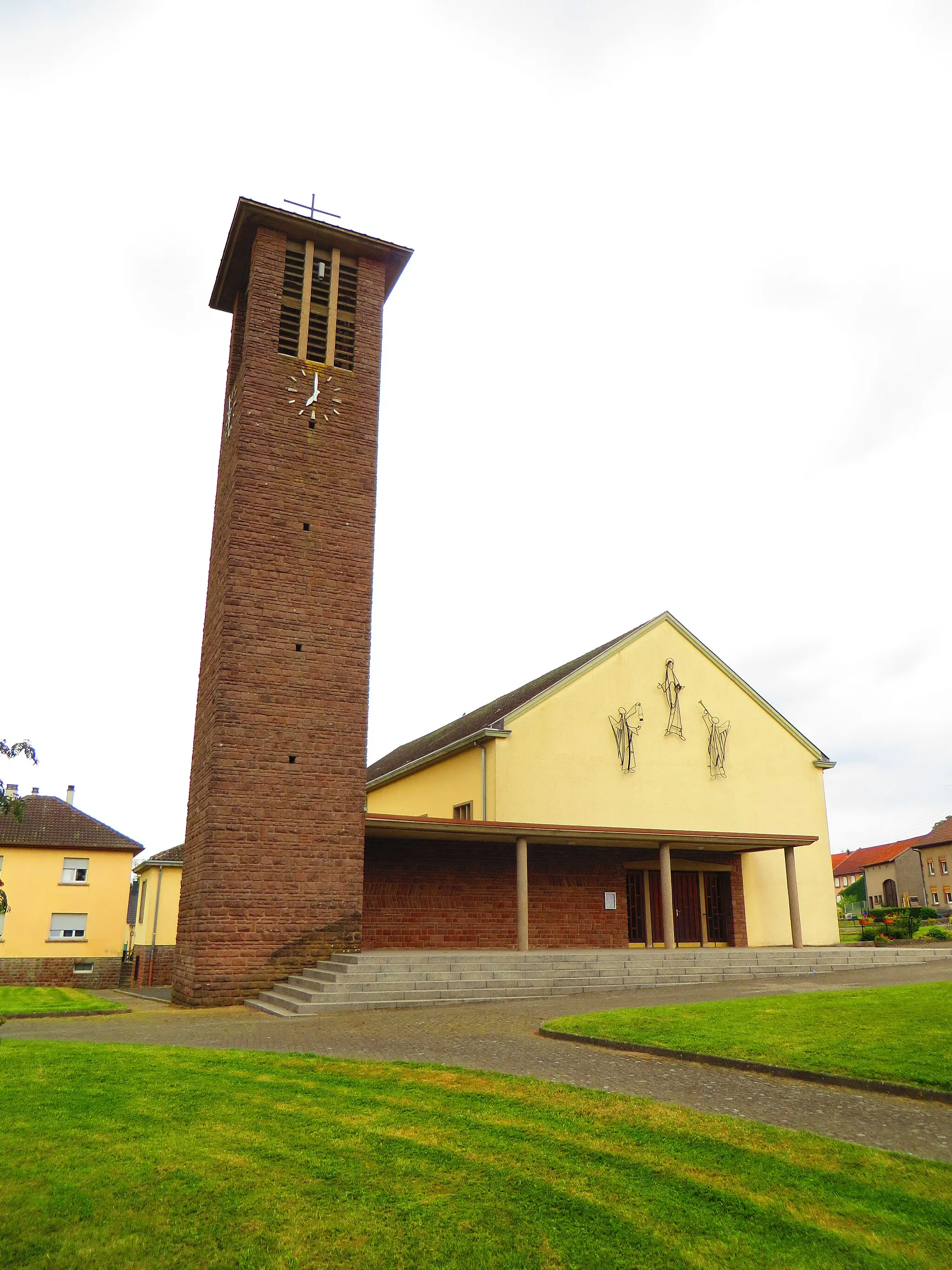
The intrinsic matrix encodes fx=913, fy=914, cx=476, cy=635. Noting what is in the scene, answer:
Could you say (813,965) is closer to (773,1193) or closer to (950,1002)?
(950,1002)

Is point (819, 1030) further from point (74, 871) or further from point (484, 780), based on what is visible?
point (74, 871)

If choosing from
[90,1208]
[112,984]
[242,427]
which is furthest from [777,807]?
[112,984]

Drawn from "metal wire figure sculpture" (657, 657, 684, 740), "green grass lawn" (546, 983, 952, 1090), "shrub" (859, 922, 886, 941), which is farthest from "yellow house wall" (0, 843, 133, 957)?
"green grass lawn" (546, 983, 952, 1090)

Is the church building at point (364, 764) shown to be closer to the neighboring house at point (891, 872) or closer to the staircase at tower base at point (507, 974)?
the staircase at tower base at point (507, 974)

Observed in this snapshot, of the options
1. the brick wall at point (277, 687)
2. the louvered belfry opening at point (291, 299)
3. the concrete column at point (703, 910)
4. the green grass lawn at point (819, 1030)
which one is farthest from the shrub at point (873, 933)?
the louvered belfry opening at point (291, 299)

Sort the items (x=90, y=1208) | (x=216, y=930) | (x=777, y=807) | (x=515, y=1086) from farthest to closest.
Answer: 1. (x=777, y=807)
2. (x=216, y=930)
3. (x=515, y=1086)
4. (x=90, y=1208)

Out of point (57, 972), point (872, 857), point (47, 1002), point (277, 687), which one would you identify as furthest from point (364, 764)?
point (872, 857)

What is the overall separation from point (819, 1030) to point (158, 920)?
33015 millimetres

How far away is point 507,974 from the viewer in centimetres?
1521

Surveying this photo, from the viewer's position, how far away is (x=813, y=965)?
58.7 ft

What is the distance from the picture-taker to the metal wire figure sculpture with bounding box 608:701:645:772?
23.5 metres

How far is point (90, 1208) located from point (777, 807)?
23.8 m

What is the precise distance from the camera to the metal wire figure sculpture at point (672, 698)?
24562mm

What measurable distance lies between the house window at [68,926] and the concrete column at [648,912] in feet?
81.5
